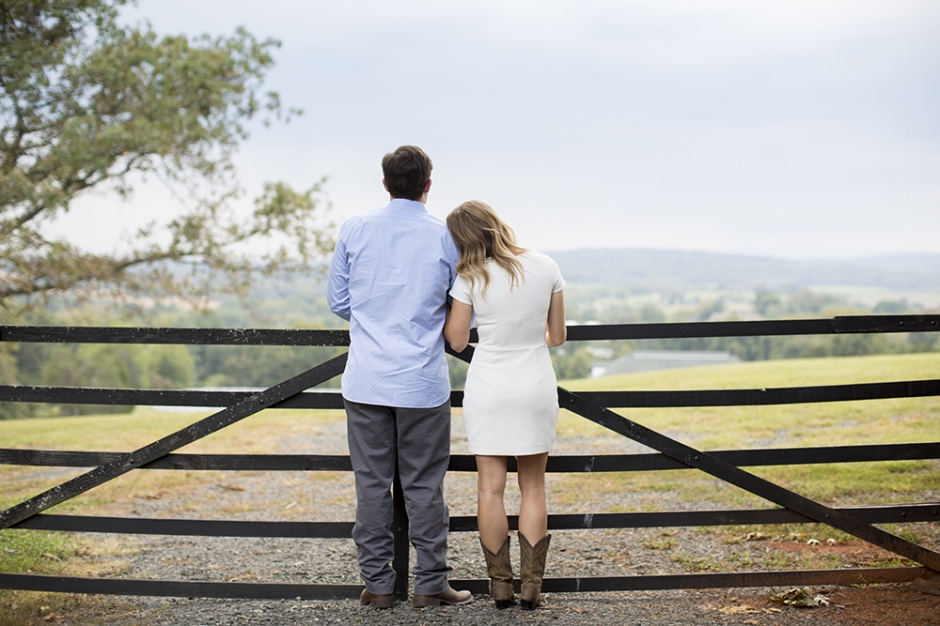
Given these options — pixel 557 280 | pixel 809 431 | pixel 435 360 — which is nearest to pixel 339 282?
pixel 435 360

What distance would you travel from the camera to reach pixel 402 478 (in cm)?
385

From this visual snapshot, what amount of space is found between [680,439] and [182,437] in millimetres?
8069

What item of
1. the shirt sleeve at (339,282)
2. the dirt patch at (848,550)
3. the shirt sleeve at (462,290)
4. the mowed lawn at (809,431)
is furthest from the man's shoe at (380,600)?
the mowed lawn at (809,431)

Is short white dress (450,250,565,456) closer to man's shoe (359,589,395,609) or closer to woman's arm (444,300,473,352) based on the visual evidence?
woman's arm (444,300,473,352)

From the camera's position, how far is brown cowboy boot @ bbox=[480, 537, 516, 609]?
3.87m

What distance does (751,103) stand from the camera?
7969 centimetres

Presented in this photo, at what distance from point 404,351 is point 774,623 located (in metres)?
2.48

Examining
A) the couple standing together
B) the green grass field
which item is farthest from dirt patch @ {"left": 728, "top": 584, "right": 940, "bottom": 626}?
the green grass field

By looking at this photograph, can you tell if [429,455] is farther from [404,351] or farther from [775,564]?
[775,564]

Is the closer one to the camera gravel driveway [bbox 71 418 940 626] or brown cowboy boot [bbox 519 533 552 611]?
brown cowboy boot [bbox 519 533 552 611]

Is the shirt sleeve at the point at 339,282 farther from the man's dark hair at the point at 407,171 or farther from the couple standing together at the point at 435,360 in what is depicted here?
the man's dark hair at the point at 407,171

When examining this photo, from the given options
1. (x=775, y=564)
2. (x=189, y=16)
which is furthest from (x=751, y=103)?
(x=775, y=564)

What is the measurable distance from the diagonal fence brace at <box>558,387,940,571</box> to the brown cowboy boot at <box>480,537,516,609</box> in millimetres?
839

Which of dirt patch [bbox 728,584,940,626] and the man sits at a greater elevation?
the man
